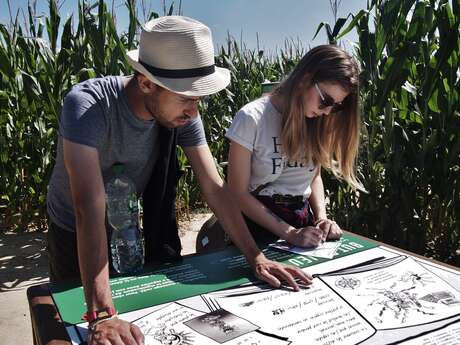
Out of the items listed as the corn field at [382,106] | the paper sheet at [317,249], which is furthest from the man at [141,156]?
the corn field at [382,106]

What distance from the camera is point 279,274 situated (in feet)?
4.55

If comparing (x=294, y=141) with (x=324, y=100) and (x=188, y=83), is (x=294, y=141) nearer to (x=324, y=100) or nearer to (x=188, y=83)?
(x=324, y=100)

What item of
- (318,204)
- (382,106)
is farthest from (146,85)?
(382,106)

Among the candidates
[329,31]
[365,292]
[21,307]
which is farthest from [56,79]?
[365,292]

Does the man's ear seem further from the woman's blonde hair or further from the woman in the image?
the woman's blonde hair

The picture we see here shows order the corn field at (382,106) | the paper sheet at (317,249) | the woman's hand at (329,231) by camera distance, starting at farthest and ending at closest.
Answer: the corn field at (382,106) → the woman's hand at (329,231) → the paper sheet at (317,249)

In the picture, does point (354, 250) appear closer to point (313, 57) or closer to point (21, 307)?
point (313, 57)

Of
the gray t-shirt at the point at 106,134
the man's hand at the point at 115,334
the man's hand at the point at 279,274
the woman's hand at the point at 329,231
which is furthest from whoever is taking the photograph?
the woman's hand at the point at 329,231

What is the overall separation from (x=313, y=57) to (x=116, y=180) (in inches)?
34.0

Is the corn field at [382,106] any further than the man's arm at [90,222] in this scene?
Yes

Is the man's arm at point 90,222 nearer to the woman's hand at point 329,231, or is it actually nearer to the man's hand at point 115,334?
the man's hand at point 115,334

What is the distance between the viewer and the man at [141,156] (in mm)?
1167

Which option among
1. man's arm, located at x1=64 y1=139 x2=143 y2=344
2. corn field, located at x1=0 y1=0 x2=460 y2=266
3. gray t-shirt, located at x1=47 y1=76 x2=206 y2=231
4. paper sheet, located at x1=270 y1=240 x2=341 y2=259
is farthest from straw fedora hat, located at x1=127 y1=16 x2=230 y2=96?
corn field, located at x1=0 y1=0 x2=460 y2=266

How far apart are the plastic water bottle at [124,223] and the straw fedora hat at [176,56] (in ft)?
1.14
